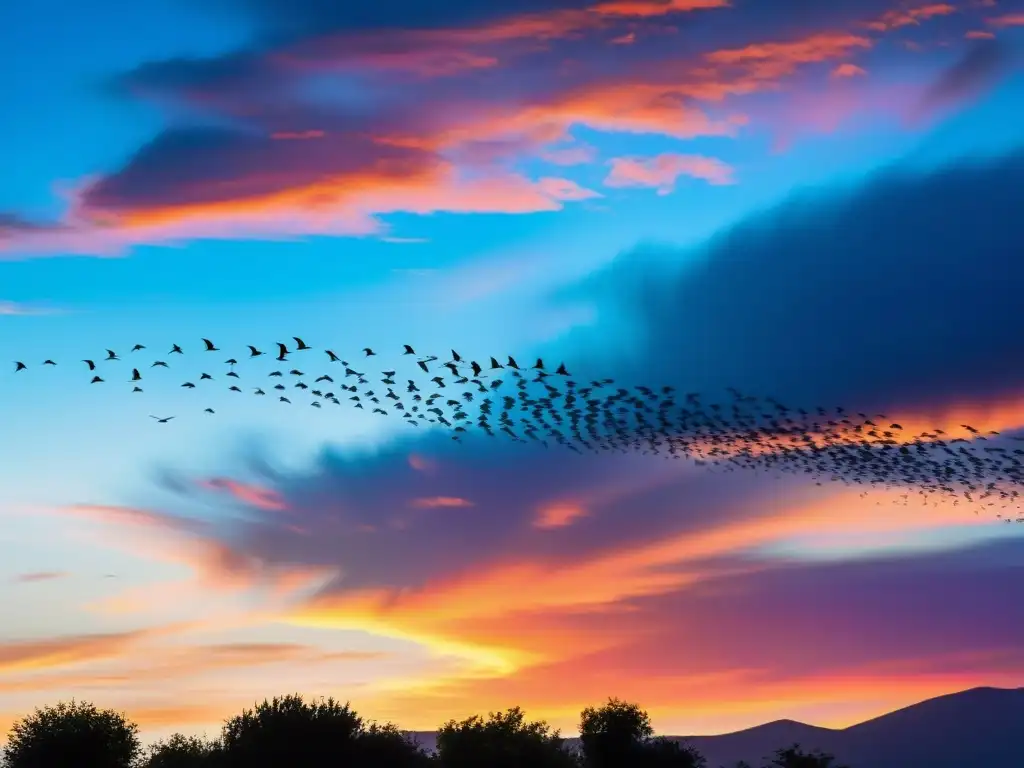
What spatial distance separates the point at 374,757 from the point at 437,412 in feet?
149

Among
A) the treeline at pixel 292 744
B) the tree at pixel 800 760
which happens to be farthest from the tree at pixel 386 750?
the tree at pixel 800 760

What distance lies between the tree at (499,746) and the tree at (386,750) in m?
7.98

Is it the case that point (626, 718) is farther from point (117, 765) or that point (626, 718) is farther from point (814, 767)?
point (117, 765)

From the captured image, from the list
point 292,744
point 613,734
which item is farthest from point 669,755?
point 292,744

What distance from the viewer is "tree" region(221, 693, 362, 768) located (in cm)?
9725

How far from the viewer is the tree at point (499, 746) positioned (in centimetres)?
11050

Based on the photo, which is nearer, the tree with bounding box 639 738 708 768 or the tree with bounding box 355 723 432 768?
the tree with bounding box 355 723 432 768

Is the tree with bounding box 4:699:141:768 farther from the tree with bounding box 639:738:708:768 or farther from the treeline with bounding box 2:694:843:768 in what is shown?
the tree with bounding box 639:738:708:768

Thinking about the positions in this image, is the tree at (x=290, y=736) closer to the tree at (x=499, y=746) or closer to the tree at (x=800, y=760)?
the tree at (x=499, y=746)

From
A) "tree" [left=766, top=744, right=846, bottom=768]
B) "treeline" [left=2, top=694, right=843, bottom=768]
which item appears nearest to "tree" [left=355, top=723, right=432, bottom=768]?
"treeline" [left=2, top=694, right=843, bottom=768]

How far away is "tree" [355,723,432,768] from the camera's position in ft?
326

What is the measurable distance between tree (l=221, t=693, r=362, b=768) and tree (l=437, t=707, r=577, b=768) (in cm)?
1335

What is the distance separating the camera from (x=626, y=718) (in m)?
124

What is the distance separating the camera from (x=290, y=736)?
320ft
